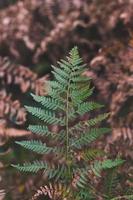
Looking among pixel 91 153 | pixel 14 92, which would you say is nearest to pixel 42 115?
pixel 91 153

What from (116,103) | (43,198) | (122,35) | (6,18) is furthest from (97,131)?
(6,18)

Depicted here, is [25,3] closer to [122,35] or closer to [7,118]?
[122,35]

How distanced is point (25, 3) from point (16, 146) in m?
0.81

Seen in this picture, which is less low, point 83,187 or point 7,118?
point 7,118

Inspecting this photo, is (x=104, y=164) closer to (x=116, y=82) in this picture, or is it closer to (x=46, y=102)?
(x=46, y=102)

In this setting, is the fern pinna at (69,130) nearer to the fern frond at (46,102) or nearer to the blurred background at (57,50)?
the fern frond at (46,102)

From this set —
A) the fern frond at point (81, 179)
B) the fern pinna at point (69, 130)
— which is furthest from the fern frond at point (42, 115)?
the fern frond at point (81, 179)

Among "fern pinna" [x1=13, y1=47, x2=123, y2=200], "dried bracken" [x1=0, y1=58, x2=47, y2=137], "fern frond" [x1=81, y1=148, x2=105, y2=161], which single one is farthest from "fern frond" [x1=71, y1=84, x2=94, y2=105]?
"dried bracken" [x1=0, y1=58, x2=47, y2=137]

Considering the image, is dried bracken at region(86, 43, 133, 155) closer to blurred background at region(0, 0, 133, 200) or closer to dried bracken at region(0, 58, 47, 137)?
blurred background at region(0, 0, 133, 200)

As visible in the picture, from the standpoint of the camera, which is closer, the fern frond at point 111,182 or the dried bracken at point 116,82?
the fern frond at point 111,182

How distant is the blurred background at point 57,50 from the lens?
205cm

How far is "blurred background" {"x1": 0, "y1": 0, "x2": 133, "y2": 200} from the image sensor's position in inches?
80.7

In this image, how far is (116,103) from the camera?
6.76 ft

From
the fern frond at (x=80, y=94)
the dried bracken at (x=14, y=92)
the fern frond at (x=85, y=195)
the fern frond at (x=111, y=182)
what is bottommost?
the fern frond at (x=85, y=195)
